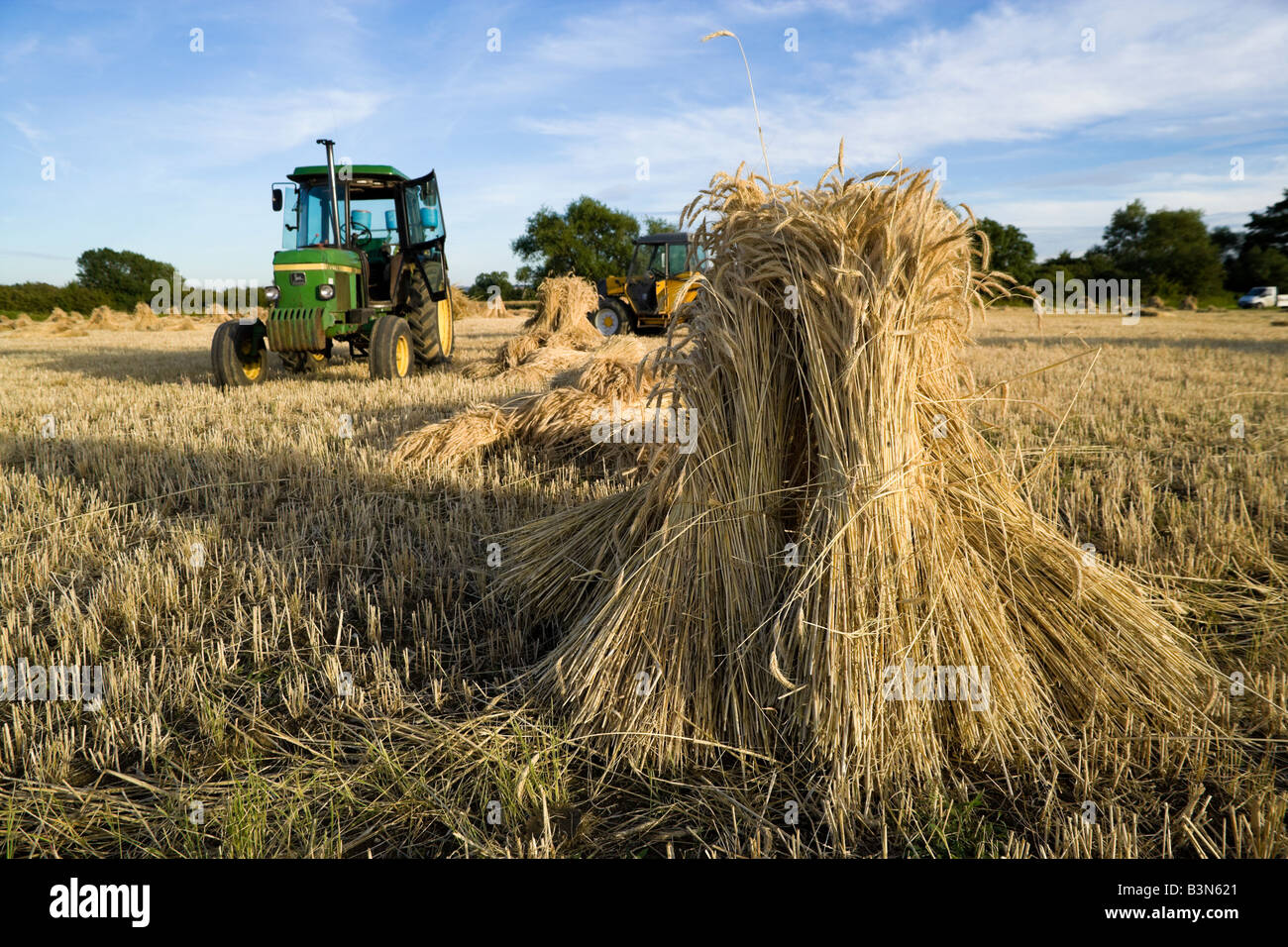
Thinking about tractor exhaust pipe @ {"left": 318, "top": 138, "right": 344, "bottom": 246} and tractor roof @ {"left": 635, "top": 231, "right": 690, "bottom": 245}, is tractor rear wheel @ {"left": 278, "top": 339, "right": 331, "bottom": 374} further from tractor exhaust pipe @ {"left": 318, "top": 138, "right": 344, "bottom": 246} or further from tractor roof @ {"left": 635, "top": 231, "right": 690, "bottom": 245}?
tractor roof @ {"left": 635, "top": 231, "right": 690, "bottom": 245}

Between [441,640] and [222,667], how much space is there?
2.30 feet

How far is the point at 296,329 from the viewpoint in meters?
7.81

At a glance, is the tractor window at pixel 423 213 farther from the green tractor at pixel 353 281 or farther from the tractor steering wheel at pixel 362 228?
the tractor steering wheel at pixel 362 228

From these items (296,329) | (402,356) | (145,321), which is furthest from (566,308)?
(145,321)

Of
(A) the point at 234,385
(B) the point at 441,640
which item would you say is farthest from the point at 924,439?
(A) the point at 234,385

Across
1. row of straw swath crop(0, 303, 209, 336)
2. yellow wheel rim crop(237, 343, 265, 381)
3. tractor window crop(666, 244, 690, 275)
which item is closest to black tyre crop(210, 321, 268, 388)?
yellow wheel rim crop(237, 343, 265, 381)

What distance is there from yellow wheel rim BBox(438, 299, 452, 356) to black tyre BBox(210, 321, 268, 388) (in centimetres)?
230

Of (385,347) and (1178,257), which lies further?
(1178,257)

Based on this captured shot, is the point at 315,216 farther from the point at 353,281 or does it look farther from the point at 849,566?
the point at 849,566

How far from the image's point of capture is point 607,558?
2.61m

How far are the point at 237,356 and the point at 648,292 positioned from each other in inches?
369

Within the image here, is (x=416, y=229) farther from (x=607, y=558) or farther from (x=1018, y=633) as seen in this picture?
(x=1018, y=633)

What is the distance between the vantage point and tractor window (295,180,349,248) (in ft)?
29.3

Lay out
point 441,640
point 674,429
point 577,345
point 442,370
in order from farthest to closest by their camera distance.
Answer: point 577,345, point 442,370, point 441,640, point 674,429
